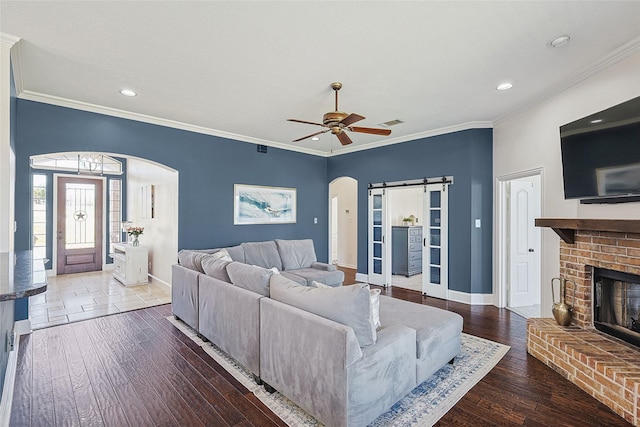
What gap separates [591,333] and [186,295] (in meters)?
4.25

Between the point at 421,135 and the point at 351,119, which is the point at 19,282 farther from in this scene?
the point at 421,135

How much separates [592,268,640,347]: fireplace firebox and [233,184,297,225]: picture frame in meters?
4.88

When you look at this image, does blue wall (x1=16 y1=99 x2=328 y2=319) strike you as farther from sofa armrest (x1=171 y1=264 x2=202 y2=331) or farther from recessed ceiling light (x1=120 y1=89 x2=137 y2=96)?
sofa armrest (x1=171 y1=264 x2=202 y2=331)

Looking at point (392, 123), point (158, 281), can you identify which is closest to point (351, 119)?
point (392, 123)

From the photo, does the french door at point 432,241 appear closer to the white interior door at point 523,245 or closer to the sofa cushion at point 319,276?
the white interior door at point 523,245

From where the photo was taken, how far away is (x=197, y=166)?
5.17m

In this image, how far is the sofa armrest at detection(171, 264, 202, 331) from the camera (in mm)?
3570

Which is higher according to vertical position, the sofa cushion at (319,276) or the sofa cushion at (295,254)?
the sofa cushion at (295,254)

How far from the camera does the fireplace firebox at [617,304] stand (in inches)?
104

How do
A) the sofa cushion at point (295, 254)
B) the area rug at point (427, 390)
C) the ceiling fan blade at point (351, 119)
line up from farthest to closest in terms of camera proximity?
1. the sofa cushion at point (295, 254)
2. the ceiling fan blade at point (351, 119)
3. the area rug at point (427, 390)

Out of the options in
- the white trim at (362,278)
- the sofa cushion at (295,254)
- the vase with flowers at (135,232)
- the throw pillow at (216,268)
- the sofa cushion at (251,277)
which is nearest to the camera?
the sofa cushion at (251,277)

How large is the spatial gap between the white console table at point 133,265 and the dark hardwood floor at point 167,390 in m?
2.35

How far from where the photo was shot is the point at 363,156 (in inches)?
252

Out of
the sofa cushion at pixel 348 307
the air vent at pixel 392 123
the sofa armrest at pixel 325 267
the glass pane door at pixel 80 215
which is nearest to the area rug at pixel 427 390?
the sofa cushion at pixel 348 307
